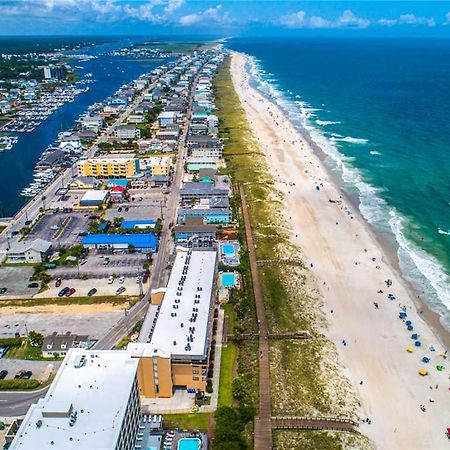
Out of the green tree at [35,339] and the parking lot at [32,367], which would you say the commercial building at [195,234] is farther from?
the parking lot at [32,367]

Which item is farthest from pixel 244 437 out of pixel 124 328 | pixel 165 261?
pixel 165 261

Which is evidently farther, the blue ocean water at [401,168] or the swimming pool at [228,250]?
the blue ocean water at [401,168]

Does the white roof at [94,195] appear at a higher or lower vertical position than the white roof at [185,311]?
lower

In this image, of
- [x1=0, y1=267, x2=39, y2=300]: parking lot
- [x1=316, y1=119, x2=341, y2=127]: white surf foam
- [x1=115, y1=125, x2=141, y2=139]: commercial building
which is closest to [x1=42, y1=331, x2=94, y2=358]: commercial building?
[x1=0, y1=267, x2=39, y2=300]: parking lot

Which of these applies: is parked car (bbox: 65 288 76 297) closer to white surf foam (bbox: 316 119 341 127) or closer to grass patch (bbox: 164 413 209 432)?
grass patch (bbox: 164 413 209 432)

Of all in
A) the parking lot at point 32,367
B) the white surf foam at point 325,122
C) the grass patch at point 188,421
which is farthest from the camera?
the white surf foam at point 325,122

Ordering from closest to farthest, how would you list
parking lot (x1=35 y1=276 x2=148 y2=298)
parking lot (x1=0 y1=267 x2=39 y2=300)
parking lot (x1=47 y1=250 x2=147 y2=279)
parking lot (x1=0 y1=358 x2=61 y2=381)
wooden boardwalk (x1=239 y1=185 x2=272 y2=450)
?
wooden boardwalk (x1=239 y1=185 x2=272 y2=450)
parking lot (x1=0 y1=358 x2=61 y2=381)
parking lot (x1=35 y1=276 x2=148 y2=298)
parking lot (x1=0 y1=267 x2=39 y2=300)
parking lot (x1=47 y1=250 x2=147 y2=279)

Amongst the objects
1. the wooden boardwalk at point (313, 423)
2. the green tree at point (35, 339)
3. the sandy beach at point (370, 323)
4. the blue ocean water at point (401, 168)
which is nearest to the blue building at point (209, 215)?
the sandy beach at point (370, 323)
